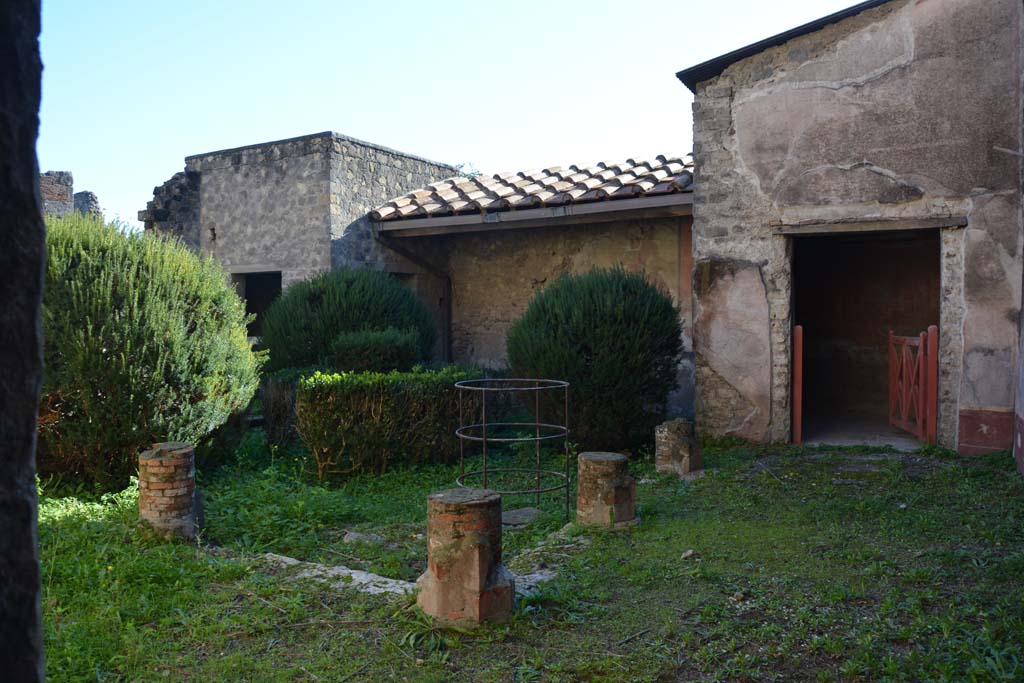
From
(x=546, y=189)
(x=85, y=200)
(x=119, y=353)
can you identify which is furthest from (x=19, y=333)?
(x=85, y=200)

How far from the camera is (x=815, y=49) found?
26.3 feet

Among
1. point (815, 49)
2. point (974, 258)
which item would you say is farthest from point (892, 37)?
point (974, 258)

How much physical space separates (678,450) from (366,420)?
9.93ft

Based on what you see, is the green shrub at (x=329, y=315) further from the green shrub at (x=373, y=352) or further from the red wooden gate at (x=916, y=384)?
the red wooden gate at (x=916, y=384)

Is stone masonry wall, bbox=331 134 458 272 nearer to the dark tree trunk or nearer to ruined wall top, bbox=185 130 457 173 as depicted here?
ruined wall top, bbox=185 130 457 173

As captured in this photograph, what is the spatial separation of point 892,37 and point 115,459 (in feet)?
26.8

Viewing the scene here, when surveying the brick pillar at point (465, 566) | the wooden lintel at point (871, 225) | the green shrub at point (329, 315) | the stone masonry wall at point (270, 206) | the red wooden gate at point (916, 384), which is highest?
the stone masonry wall at point (270, 206)

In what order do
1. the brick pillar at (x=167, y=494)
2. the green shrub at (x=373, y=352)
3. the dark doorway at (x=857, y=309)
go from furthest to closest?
the dark doorway at (x=857, y=309) → the green shrub at (x=373, y=352) → the brick pillar at (x=167, y=494)

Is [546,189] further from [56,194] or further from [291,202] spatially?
[56,194]

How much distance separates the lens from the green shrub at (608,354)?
27.0 ft

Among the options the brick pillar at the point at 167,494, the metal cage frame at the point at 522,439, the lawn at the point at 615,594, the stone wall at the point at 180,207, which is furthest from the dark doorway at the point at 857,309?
the stone wall at the point at 180,207

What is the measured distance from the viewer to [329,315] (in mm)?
10133

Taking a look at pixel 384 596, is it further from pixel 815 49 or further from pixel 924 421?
pixel 815 49

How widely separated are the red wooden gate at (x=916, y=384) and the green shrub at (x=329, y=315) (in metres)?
5.59
